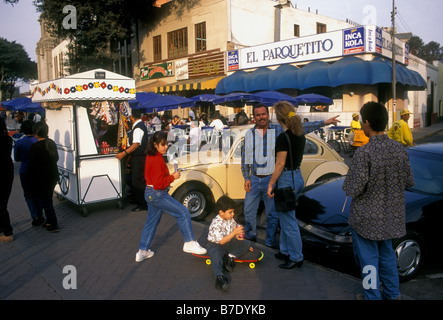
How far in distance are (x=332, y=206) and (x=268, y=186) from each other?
997 mm

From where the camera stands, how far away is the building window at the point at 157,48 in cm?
2842

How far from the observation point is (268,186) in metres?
4.49

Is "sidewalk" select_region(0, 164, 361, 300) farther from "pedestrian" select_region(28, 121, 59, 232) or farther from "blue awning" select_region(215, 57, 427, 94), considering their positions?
"blue awning" select_region(215, 57, 427, 94)

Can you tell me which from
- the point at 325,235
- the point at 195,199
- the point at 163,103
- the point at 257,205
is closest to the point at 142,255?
the point at 257,205

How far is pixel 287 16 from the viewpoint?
25.8 metres

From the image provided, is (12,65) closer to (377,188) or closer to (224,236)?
(224,236)

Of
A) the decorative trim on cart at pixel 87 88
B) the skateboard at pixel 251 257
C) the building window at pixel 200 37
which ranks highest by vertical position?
the building window at pixel 200 37

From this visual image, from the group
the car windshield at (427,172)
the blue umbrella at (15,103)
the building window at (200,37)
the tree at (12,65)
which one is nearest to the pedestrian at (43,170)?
the car windshield at (427,172)

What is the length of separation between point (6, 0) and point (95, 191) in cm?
1198

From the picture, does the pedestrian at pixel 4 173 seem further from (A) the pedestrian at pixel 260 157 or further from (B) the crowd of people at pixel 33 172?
(A) the pedestrian at pixel 260 157

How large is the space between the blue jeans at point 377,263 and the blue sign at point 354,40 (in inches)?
645

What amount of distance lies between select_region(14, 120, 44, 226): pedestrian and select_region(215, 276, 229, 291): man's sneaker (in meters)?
3.91

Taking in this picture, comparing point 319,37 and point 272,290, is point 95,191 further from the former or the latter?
point 319,37

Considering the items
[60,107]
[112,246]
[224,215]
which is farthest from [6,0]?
[224,215]
